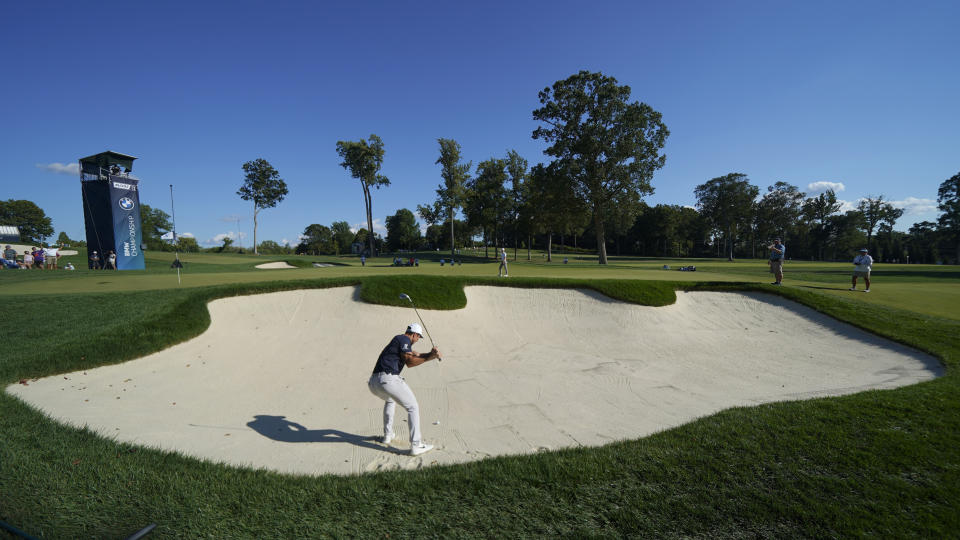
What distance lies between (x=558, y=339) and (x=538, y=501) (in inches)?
348

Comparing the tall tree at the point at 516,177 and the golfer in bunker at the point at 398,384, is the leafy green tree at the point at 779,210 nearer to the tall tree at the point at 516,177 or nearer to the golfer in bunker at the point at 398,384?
the tall tree at the point at 516,177

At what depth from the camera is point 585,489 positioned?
404 cm

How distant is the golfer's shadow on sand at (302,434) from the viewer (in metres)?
6.21

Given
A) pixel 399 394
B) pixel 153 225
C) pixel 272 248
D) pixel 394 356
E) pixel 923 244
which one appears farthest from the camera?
pixel 272 248

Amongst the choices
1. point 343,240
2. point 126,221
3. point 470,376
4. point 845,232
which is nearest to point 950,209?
point 845,232

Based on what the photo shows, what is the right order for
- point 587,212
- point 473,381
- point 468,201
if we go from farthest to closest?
point 468,201 < point 587,212 < point 473,381

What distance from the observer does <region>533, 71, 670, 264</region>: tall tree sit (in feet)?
112

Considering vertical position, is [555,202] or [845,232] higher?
[555,202]

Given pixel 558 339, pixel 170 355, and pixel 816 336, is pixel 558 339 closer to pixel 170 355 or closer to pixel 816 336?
pixel 816 336

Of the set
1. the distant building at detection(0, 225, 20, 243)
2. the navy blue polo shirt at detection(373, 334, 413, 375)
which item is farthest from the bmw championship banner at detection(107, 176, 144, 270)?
the distant building at detection(0, 225, 20, 243)

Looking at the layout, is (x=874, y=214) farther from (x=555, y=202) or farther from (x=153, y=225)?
(x=153, y=225)

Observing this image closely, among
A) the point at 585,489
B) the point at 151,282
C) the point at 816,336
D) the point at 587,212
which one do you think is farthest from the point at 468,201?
the point at 585,489

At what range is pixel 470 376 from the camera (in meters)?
9.43

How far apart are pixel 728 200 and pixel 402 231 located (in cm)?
7599
